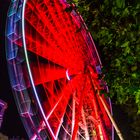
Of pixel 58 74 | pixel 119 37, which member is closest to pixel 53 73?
pixel 58 74

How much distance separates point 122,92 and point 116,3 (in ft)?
5.73

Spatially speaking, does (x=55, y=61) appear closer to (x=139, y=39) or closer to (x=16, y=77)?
(x=16, y=77)

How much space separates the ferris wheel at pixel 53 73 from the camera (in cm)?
949

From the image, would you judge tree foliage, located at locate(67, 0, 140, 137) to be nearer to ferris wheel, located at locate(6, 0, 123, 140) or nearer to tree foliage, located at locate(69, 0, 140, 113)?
tree foliage, located at locate(69, 0, 140, 113)

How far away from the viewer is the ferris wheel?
9492 millimetres

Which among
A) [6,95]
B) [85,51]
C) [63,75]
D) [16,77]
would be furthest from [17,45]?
[6,95]

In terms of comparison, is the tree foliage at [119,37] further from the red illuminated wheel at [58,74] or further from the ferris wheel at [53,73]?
the red illuminated wheel at [58,74]

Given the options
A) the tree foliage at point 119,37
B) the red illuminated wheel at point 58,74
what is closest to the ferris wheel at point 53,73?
the red illuminated wheel at point 58,74

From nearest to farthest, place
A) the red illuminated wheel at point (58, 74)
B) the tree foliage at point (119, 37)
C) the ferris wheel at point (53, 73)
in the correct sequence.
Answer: the tree foliage at point (119, 37)
the ferris wheel at point (53, 73)
the red illuminated wheel at point (58, 74)

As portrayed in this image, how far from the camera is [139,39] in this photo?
6.32 meters

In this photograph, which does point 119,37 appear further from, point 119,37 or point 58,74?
point 58,74

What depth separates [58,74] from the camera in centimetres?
1178

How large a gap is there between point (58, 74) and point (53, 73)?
443 mm

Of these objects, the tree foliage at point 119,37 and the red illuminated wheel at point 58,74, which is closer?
the tree foliage at point 119,37
